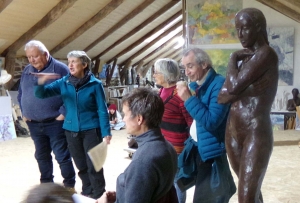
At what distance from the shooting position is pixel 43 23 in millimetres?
6277

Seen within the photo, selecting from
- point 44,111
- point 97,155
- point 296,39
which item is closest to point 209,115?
point 97,155

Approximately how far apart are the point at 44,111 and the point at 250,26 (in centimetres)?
188

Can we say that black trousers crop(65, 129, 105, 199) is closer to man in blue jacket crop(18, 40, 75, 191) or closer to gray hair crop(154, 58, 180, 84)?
man in blue jacket crop(18, 40, 75, 191)

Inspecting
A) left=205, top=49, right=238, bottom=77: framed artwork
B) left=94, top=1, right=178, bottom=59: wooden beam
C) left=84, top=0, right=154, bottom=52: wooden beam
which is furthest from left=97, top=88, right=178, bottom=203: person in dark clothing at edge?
left=94, top=1, right=178, bottom=59: wooden beam

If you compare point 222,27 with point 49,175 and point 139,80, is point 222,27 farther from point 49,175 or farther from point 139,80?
point 139,80

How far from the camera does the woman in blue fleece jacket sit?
8.57 feet

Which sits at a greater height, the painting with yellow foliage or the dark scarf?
the painting with yellow foliage

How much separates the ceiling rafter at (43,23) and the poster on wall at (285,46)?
388cm

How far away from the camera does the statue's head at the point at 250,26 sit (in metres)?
1.46

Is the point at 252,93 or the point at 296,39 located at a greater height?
the point at 296,39

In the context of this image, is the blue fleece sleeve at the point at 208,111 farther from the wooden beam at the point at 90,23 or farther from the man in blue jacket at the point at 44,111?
the wooden beam at the point at 90,23

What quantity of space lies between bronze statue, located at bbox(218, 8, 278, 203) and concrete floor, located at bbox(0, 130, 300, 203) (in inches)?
65.1

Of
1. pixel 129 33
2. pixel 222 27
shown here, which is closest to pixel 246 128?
pixel 222 27

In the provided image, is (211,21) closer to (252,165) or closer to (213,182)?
(213,182)
